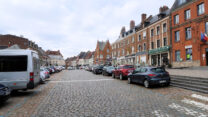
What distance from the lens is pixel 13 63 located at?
7.38 m

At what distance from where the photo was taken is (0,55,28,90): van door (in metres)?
7.21

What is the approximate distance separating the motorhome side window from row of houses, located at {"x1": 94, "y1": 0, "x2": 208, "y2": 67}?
68.3 feet

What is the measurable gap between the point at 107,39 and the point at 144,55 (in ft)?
155

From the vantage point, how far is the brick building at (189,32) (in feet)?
63.3

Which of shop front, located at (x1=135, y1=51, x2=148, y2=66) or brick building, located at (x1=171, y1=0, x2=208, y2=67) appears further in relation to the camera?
shop front, located at (x1=135, y1=51, x2=148, y2=66)

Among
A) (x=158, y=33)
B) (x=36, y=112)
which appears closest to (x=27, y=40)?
(x=158, y=33)

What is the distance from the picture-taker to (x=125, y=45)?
4475 cm

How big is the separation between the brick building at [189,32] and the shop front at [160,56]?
1.56 m

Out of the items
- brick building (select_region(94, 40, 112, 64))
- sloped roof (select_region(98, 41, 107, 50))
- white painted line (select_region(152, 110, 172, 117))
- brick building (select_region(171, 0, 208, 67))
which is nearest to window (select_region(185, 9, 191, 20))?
brick building (select_region(171, 0, 208, 67))

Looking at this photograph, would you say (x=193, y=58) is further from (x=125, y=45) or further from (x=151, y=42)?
(x=125, y=45)

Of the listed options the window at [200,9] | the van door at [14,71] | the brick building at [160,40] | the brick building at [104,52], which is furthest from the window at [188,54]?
the brick building at [104,52]

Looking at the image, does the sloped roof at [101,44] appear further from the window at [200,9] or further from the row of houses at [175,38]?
the window at [200,9]

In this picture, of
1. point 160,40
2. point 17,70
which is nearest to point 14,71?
point 17,70

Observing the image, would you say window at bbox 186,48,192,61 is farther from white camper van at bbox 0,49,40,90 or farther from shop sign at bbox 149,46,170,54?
white camper van at bbox 0,49,40,90
